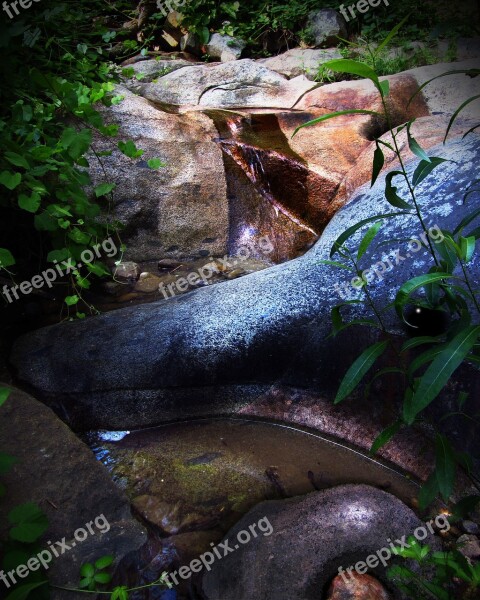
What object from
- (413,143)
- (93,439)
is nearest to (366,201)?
(413,143)

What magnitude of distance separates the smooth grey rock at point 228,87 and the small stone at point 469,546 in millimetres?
4689

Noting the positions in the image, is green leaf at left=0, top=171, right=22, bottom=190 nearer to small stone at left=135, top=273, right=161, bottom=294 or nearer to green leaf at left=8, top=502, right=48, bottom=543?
small stone at left=135, top=273, right=161, bottom=294

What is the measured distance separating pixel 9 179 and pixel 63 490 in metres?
1.60

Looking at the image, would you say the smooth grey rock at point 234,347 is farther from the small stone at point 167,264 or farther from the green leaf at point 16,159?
the small stone at point 167,264

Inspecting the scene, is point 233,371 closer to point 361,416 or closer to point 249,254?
point 361,416

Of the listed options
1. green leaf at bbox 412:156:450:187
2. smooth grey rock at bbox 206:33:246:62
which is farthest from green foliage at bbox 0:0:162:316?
smooth grey rock at bbox 206:33:246:62

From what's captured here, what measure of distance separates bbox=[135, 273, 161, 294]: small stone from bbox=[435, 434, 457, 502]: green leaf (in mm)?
2566

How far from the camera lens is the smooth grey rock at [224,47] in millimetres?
7422

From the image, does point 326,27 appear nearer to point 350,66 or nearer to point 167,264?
point 167,264

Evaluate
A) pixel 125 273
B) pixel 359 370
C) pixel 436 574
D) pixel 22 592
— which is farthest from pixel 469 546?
pixel 125 273

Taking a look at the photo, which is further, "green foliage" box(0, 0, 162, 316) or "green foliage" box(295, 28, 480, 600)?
"green foliage" box(0, 0, 162, 316)

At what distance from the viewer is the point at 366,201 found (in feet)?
10.00

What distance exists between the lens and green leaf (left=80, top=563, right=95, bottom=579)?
1.54 metres

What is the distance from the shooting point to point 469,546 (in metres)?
1.76
